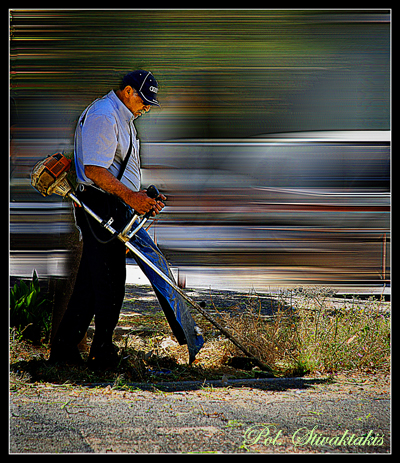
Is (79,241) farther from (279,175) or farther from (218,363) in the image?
(279,175)

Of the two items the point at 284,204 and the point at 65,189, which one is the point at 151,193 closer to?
the point at 65,189

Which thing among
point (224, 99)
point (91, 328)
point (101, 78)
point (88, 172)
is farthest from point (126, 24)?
point (91, 328)

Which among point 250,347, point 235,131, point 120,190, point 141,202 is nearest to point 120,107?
point 120,190

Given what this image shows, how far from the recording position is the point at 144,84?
380 centimetres

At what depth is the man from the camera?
11.9ft

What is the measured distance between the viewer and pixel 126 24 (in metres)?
4.28

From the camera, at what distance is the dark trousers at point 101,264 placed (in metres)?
3.74

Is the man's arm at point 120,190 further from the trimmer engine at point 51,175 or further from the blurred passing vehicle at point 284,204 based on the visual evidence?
the blurred passing vehicle at point 284,204

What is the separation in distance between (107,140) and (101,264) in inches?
36.6

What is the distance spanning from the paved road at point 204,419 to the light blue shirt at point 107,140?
1.61 meters

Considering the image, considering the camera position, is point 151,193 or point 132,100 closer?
point 151,193

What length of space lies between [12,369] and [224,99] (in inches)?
122

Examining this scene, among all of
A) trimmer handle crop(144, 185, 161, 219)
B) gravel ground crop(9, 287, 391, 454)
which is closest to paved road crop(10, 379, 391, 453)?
gravel ground crop(9, 287, 391, 454)

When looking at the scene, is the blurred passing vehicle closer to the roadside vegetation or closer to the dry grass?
the roadside vegetation
